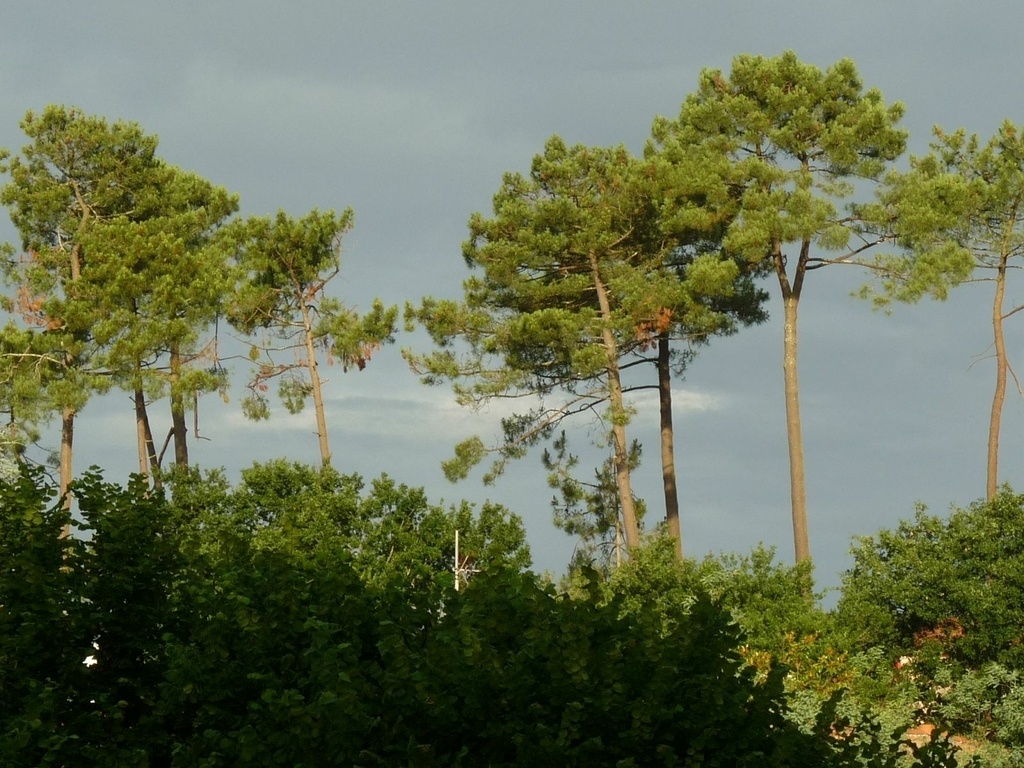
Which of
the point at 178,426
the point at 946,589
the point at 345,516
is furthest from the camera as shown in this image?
the point at 178,426

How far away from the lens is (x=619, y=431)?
122 ft

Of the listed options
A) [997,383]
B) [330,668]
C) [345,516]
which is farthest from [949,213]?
[330,668]

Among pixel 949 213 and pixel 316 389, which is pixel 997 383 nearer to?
pixel 949 213

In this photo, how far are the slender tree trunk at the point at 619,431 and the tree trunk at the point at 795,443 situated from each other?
4395 millimetres

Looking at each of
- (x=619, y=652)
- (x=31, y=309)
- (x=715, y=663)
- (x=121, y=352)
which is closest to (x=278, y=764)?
(x=619, y=652)

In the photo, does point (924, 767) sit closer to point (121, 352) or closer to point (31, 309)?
point (121, 352)

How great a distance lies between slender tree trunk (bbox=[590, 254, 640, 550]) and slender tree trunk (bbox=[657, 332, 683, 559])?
101 cm

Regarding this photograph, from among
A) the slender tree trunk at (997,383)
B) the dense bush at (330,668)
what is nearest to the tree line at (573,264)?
the slender tree trunk at (997,383)

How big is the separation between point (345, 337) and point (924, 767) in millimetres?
31377

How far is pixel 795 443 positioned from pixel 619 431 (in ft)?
16.3

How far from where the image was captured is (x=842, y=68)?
37156mm

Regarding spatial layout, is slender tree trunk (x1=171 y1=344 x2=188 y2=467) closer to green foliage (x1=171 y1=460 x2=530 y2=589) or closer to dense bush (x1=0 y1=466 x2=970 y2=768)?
green foliage (x1=171 y1=460 x2=530 y2=589)

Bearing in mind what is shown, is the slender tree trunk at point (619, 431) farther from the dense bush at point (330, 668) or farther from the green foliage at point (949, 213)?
the dense bush at point (330, 668)

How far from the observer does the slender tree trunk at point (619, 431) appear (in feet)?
120
